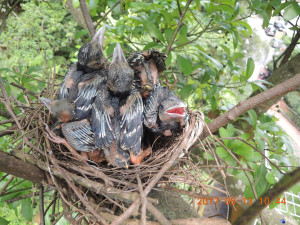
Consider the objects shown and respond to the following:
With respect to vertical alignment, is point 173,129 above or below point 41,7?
below

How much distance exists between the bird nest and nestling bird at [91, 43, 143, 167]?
0.05 metres

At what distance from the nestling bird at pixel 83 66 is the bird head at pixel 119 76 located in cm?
14

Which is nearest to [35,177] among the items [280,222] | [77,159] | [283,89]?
[77,159]

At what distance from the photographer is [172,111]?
713 mm

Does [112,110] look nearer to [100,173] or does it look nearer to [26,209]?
[100,173]

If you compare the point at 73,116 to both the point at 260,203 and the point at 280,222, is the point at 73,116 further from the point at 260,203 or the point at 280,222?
the point at 280,222

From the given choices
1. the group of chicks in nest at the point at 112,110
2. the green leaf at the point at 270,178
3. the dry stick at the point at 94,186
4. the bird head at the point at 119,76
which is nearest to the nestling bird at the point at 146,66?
the group of chicks in nest at the point at 112,110

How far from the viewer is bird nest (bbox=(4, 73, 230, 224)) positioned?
60cm

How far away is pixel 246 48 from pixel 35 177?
4.07m

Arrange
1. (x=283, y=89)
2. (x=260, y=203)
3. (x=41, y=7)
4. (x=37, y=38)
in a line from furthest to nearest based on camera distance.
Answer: (x=37, y=38)
(x=41, y=7)
(x=283, y=89)
(x=260, y=203)

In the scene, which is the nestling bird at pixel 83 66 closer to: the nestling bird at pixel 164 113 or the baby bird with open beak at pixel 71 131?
the baby bird with open beak at pixel 71 131

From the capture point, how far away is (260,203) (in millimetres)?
245

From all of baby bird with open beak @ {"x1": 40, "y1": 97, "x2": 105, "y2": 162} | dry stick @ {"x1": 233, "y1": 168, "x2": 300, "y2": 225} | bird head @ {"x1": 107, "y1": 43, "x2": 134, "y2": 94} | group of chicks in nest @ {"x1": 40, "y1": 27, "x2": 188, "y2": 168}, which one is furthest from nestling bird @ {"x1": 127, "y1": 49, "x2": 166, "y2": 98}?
dry stick @ {"x1": 233, "y1": 168, "x2": 300, "y2": 225}

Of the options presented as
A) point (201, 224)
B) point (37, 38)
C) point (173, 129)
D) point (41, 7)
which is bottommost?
point (201, 224)
